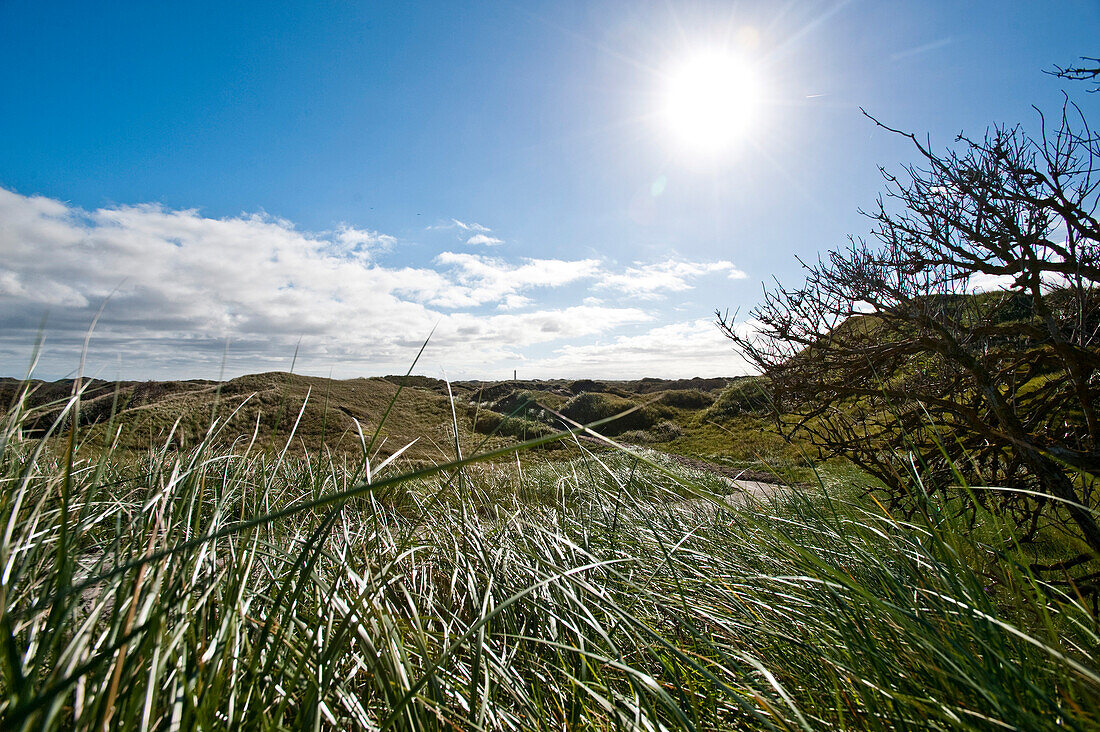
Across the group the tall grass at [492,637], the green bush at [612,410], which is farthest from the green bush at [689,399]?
the tall grass at [492,637]

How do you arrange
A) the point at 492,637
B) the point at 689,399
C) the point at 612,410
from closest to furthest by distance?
the point at 492,637
the point at 612,410
the point at 689,399

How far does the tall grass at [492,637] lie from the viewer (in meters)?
0.86

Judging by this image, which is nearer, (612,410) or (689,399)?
(612,410)

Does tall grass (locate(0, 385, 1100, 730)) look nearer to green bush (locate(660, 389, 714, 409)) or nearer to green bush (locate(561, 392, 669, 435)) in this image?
green bush (locate(561, 392, 669, 435))

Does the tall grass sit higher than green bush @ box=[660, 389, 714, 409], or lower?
lower

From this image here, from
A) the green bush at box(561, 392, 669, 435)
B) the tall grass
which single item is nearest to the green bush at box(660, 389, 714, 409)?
the green bush at box(561, 392, 669, 435)

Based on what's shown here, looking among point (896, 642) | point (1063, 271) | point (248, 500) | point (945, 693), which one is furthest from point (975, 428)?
point (248, 500)

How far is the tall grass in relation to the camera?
0.86 metres

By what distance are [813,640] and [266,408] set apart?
8815 mm

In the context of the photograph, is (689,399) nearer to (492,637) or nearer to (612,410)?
(612,410)

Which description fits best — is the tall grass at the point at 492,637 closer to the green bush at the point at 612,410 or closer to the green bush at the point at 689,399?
the green bush at the point at 612,410

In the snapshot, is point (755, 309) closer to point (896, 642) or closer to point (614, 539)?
point (614, 539)

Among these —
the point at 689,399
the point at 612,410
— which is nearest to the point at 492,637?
the point at 612,410

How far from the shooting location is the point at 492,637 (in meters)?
1.83
